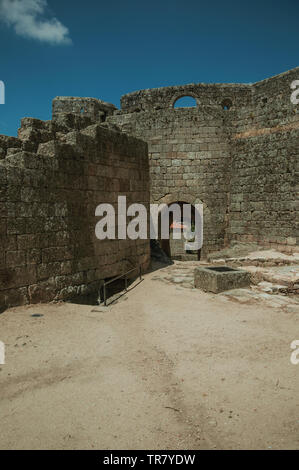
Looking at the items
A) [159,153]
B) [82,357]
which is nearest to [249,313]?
[82,357]

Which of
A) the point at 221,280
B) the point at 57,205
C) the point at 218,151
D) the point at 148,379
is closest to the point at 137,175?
the point at 57,205

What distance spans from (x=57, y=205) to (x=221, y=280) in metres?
3.61

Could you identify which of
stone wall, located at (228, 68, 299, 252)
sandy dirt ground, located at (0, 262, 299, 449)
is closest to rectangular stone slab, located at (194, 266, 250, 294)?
sandy dirt ground, located at (0, 262, 299, 449)

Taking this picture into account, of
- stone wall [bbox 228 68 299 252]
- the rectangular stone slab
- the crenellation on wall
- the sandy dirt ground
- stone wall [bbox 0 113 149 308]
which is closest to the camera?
the sandy dirt ground

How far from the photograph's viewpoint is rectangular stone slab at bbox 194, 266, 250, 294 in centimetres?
657

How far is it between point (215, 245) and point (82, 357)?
9088 millimetres

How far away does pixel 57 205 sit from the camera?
5.75 metres

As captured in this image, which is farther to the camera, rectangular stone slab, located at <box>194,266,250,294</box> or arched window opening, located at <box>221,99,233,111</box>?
arched window opening, located at <box>221,99,233,111</box>

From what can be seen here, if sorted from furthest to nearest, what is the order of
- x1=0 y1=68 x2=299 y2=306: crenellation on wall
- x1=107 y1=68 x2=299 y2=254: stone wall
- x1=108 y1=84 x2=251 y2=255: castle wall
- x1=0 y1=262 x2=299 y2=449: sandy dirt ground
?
x1=108 y1=84 x2=251 y2=255: castle wall → x1=107 y1=68 x2=299 y2=254: stone wall → x1=0 y1=68 x2=299 y2=306: crenellation on wall → x1=0 y1=262 x2=299 y2=449: sandy dirt ground

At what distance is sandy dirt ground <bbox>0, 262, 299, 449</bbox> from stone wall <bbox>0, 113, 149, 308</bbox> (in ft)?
2.12

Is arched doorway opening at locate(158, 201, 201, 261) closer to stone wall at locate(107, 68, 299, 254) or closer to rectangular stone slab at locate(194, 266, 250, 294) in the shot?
stone wall at locate(107, 68, 299, 254)

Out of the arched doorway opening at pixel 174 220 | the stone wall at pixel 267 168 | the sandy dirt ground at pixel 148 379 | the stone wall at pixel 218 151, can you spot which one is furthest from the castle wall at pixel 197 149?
the sandy dirt ground at pixel 148 379

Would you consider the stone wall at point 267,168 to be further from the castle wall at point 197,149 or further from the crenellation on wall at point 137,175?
the castle wall at point 197,149

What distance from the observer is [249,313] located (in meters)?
5.27
